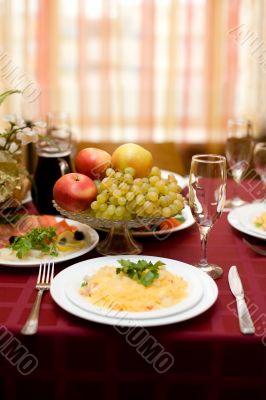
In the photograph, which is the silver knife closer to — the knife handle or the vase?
the knife handle

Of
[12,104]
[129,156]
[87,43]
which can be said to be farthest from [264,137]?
[129,156]

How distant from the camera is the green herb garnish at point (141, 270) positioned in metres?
1.00

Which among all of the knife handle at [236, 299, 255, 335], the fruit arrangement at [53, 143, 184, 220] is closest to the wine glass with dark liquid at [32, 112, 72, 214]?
the fruit arrangement at [53, 143, 184, 220]

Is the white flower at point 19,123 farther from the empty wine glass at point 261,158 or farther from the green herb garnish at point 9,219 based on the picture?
the empty wine glass at point 261,158

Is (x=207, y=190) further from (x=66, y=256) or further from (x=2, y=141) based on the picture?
(x=2, y=141)

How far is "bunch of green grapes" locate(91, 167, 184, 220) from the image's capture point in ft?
3.82

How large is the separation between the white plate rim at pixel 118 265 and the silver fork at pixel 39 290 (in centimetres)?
5

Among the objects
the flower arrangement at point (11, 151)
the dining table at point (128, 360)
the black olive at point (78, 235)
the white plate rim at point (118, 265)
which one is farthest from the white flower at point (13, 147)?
the dining table at point (128, 360)

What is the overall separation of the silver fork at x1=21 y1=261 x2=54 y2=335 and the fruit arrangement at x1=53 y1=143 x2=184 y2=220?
0.13m

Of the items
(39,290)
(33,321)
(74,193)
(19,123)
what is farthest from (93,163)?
(33,321)

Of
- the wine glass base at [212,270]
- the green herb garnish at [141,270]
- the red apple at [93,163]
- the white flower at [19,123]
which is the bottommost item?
the wine glass base at [212,270]

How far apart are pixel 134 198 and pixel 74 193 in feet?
0.41

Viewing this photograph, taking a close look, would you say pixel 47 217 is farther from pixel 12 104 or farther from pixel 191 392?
pixel 12 104

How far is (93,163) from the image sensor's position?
1303mm
